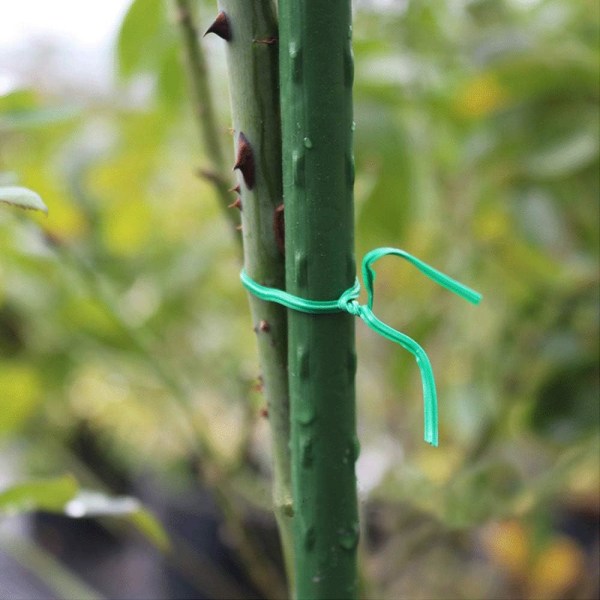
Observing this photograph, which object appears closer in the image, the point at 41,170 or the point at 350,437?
the point at 350,437

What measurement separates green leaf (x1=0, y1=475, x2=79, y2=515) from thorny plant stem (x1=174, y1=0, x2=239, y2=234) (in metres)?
0.14

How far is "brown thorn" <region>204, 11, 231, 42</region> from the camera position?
0.63 ft

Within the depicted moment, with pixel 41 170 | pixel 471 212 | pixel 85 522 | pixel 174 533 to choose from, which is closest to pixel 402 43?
pixel 471 212

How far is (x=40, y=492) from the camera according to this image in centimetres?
29

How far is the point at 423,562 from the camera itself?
2.11 ft

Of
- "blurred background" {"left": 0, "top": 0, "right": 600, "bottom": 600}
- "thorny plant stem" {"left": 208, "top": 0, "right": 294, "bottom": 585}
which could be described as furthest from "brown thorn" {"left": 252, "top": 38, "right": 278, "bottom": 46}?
"blurred background" {"left": 0, "top": 0, "right": 600, "bottom": 600}

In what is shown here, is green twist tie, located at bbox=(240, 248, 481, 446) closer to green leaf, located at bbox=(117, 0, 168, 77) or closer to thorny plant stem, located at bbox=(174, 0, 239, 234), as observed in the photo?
thorny plant stem, located at bbox=(174, 0, 239, 234)

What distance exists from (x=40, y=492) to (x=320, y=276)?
174 mm

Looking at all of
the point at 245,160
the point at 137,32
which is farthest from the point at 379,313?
the point at 245,160

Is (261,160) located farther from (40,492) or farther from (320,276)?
(40,492)

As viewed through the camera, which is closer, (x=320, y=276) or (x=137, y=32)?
(x=320, y=276)

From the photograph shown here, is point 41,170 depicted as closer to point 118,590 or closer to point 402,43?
point 402,43

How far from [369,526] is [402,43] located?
0.45 m

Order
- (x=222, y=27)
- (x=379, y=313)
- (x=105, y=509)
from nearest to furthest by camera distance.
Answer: (x=222, y=27) < (x=105, y=509) < (x=379, y=313)
